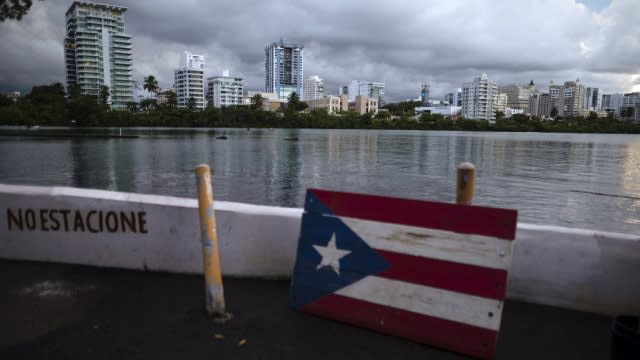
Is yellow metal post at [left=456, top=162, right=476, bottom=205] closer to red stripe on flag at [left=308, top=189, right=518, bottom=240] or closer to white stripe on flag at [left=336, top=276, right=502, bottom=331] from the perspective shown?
red stripe on flag at [left=308, top=189, right=518, bottom=240]

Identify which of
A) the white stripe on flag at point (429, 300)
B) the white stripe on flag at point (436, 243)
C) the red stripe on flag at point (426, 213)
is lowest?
the white stripe on flag at point (429, 300)

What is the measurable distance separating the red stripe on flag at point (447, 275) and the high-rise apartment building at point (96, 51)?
20508cm

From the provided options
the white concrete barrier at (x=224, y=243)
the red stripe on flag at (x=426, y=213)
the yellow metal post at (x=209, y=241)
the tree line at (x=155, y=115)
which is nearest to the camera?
the red stripe on flag at (x=426, y=213)

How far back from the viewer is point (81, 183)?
34.4 meters

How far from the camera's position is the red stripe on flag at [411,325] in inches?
125

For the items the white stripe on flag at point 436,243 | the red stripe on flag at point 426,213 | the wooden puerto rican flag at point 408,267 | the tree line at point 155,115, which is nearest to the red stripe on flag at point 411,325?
the wooden puerto rican flag at point 408,267

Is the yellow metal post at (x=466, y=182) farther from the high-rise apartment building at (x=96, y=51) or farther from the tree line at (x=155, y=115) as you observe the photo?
the high-rise apartment building at (x=96, y=51)

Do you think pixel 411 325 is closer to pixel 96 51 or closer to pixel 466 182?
pixel 466 182

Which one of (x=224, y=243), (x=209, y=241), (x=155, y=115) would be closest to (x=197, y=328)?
(x=209, y=241)

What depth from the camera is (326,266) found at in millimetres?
3766

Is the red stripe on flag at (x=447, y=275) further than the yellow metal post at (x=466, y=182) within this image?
No

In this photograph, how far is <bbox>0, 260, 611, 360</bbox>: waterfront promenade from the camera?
3258mm

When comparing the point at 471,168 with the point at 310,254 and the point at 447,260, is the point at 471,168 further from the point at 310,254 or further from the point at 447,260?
the point at 310,254

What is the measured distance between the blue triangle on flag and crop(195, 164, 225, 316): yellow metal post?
642mm
